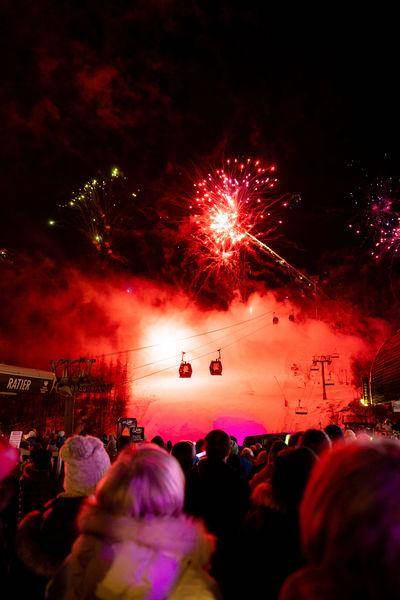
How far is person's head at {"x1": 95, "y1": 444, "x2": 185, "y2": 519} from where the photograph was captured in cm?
172

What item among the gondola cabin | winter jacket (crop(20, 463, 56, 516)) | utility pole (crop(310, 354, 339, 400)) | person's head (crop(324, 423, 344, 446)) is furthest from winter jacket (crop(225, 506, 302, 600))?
utility pole (crop(310, 354, 339, 400))

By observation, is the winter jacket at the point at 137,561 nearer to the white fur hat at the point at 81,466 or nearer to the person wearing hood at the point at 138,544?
the person wearing hood at the point at 138,544

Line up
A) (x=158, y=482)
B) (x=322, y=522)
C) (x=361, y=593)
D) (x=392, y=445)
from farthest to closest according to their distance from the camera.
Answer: (x=158, y=482)
(x=392, y=445)
(x=322, y=522)
(x=361, y=593)

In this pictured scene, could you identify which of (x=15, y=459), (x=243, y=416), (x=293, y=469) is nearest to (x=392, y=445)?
(x=293, y=469)

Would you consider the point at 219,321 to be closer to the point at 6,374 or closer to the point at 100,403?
the point at 100,403

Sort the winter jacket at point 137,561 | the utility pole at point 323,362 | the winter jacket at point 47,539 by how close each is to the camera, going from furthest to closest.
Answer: the utility pole at point 323,362, the winter jacket at point 47,539, the winter jacket at point 137,561

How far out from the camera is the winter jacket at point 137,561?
1.60 metres

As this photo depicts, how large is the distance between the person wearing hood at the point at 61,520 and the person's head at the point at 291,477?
3.82 feet

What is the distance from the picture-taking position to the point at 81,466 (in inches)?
112

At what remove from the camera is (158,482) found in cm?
177

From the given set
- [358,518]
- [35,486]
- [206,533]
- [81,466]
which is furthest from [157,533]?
[35,486]

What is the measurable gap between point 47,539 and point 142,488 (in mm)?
1224

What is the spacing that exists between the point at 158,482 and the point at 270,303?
106 ft

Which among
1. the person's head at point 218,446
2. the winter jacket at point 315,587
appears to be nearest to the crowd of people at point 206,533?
the winter jacket at point 315,587
